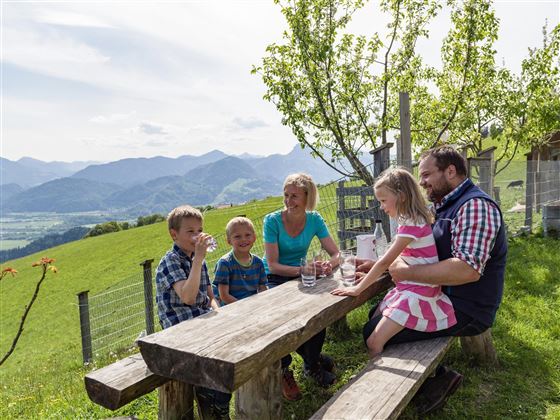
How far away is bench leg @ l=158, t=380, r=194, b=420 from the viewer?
2924mm

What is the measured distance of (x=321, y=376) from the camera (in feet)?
12.7

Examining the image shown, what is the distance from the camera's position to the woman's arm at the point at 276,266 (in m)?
3.97

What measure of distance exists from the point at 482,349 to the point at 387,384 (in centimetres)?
197

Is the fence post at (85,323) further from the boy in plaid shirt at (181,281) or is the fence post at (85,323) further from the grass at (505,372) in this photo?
the boy in plaid shirt at (181,281)

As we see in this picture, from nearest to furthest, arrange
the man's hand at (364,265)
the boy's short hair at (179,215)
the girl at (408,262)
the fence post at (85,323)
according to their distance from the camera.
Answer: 1. the girl at (408,262)
2. the boy's short hair at (179,215)
3. the man's hand at (364,265)
4. the fence post at (85,323)

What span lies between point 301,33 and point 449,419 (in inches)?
239

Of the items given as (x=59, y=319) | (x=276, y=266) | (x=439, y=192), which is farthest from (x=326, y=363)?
(x=59, y=319)

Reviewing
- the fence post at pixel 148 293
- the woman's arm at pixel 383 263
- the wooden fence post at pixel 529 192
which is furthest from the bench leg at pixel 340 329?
the wooden fence post at pixel 529 192

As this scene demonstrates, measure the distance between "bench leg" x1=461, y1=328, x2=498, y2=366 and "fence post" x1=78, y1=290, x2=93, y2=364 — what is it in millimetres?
6189

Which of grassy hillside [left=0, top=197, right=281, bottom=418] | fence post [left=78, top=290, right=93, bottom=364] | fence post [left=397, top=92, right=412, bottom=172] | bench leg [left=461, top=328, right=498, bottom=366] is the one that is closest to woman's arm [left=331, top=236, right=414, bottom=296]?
bench leg [left=461, top=328, right=498, bottom=366]

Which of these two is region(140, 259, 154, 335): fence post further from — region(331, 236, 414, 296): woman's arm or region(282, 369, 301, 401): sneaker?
region(331, 236, 414, 296): woman's arm

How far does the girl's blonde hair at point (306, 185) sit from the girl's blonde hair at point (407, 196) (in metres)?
1.09

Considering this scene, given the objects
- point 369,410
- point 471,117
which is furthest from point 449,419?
Answer: point 471,117

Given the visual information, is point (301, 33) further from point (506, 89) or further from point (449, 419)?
point (506, 89)
